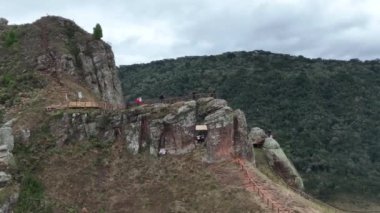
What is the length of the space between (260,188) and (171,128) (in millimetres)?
9590

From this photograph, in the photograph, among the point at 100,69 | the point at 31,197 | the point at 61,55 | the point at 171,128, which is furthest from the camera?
the point at 100,69

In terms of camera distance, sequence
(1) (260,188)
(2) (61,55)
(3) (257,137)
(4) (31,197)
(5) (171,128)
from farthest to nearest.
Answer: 1. (2) (61,55)
2. (3) (257,137)
3. (5) (171,128)
4. (4) (31,197)
5. (1) (260,188)

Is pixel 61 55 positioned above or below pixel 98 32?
below

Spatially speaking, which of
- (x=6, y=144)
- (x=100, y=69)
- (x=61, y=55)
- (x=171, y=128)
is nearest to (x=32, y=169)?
(x=6, y=144)

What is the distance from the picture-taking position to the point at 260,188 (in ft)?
155

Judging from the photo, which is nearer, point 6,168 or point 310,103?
point 6,168

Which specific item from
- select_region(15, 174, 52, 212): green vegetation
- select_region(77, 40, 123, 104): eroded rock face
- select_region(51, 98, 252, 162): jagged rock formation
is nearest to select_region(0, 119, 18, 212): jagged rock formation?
select_region(15, 174, 52, 212): green vegetation

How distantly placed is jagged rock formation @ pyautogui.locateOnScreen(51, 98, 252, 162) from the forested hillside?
2612 inches

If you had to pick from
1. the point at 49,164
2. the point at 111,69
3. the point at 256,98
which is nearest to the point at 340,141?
the point at 256,98

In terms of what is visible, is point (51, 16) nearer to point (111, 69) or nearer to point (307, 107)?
point (111, 69)

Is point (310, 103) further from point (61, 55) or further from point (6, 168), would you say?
point (6, 168)

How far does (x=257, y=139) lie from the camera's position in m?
64.1

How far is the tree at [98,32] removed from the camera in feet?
242

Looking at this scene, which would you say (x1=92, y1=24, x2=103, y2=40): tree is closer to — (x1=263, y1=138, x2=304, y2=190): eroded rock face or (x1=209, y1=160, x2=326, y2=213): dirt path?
(x1=263, y1=138, x2=304, y2=190): eroded rock face
